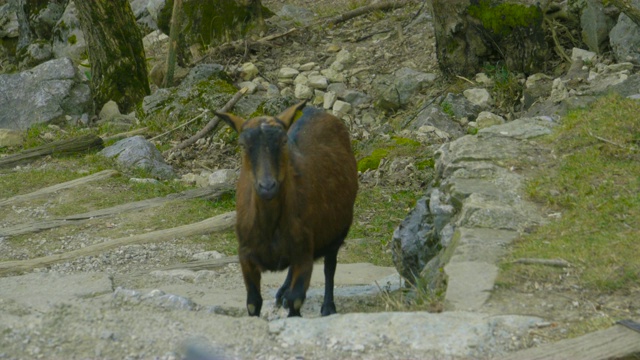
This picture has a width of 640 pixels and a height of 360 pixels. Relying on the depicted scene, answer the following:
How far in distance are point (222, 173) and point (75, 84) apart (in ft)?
16.9

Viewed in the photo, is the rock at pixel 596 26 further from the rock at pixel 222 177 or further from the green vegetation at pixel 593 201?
the rock at pixel 222 177

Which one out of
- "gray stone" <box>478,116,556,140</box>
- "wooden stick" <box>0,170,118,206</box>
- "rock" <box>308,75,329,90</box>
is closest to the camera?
"gray stone" <box>478,116,556,140</box>

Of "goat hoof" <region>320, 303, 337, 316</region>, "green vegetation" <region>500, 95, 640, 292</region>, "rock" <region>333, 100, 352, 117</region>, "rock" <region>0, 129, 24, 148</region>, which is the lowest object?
"rock" <region>333, 100, 352, 117</region>

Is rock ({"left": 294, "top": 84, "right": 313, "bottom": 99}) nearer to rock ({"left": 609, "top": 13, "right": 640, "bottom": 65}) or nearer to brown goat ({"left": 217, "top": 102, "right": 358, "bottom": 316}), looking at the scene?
rock ({"left": 609, "top": 13, "right": 640, "bottom": 65})

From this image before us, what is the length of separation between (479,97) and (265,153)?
8449 millimetres

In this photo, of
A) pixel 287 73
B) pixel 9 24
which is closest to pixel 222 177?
pixel 287 73

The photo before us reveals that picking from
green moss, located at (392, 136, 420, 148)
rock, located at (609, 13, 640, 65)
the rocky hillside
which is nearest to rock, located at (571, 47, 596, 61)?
the rocky hillside

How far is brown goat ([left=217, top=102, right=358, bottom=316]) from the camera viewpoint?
6.52m

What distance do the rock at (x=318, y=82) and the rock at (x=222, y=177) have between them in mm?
3627

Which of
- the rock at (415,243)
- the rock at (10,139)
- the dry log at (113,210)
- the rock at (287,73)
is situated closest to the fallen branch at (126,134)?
the rock at (10,139)

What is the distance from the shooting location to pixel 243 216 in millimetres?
7004

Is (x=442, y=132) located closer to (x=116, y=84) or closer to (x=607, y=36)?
(x=607, y=36)

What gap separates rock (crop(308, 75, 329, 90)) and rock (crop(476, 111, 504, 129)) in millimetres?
3439

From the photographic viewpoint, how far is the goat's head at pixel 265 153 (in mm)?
6387
